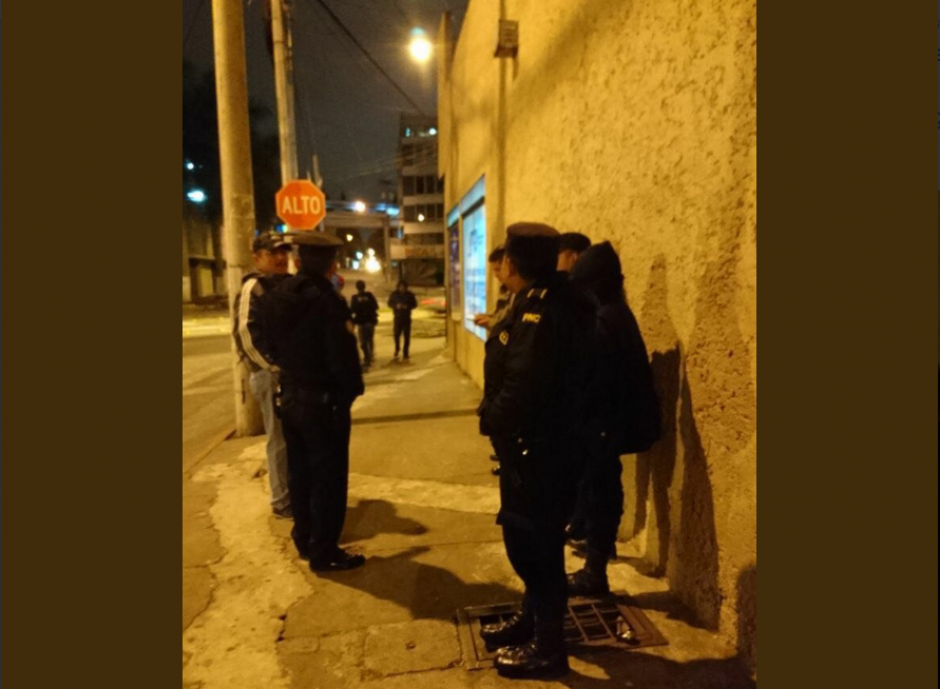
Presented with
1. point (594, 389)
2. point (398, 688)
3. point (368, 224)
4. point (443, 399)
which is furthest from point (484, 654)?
point (368, 224)

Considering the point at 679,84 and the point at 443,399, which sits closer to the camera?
the point at 679,84

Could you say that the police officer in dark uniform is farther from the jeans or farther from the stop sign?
the jeans

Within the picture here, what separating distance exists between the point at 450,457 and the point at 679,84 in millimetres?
3835

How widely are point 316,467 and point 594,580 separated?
1.63 m

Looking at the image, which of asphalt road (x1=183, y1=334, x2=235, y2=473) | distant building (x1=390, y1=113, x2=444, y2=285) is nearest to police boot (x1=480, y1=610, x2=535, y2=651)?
asphalt road (x1=183, y1=334, x2=235, y2=473)

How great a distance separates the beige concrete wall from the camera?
2.47 m

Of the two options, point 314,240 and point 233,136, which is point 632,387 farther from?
point 233,136

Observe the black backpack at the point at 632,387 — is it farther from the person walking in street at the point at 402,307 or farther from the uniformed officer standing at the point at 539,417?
the person walking in street at the point at 402,307

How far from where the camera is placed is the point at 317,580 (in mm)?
3434

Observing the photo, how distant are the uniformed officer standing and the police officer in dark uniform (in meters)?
1.17

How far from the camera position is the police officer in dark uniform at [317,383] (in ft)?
10.9

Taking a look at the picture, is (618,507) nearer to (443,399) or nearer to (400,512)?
(400,512)

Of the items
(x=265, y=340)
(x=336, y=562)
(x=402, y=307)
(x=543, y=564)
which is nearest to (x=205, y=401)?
(x=402, y=307)

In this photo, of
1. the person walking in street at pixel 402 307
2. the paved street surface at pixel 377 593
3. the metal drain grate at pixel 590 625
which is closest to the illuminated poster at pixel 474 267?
the person walking in street at pixel 402 307
